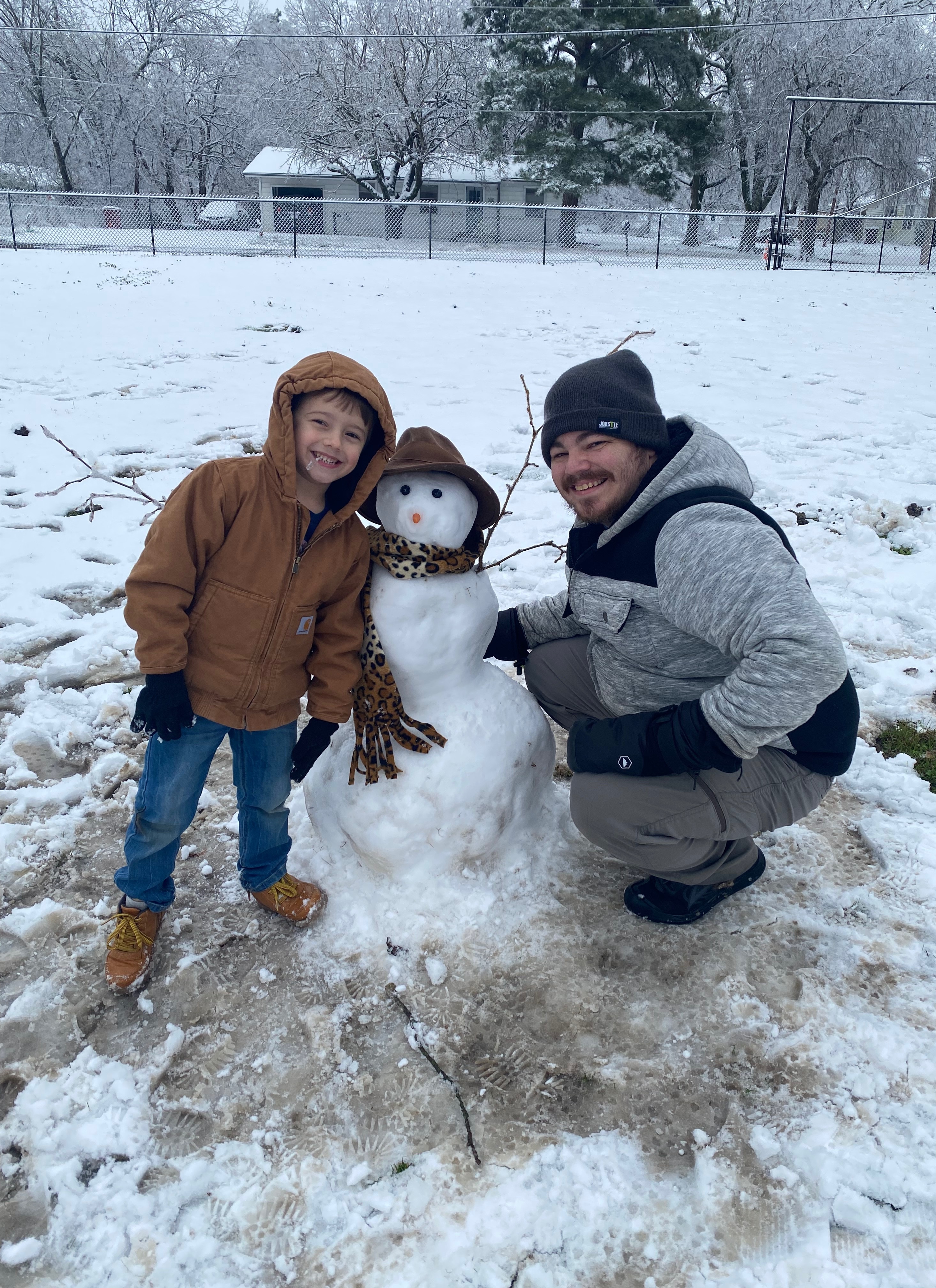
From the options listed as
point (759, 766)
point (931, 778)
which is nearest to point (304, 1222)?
point (759, 766)

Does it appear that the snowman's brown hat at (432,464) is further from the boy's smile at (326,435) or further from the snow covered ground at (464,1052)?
the snow covered ground at (464,1052)

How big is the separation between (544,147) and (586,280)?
487 inches

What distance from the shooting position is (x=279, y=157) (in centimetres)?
2945

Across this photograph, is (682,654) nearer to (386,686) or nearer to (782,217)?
(386,686)

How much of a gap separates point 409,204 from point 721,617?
1737cm

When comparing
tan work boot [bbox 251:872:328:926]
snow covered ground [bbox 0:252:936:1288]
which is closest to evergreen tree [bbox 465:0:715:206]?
snow covered ground [bbox 0:252:936:1288]

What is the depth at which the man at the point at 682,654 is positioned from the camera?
1883 millimetres

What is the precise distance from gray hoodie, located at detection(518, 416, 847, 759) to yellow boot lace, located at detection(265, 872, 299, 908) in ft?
3.53

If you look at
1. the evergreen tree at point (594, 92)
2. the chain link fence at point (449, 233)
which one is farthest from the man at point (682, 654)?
the evergreen tree at point (594, 92)

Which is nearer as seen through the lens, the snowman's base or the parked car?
the snowman's base

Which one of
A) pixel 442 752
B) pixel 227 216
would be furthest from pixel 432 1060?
pixel 227 216

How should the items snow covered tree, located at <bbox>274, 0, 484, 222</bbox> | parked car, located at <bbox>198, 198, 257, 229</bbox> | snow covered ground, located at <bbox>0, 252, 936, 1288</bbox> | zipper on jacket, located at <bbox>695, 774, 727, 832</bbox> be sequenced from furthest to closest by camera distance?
snow covered tree, located at <bbox>274, 0, 484, 222</bbox>
parked car, located at <bbox>198, 198, 257, 229</bbox>
zipper on jacket, located at <bbox>695, 774, 727, 832</bbox>
snow covered ground, located at <bbox>0, 252, 936, 1288</bbox>

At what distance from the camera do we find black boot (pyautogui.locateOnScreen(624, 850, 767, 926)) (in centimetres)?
234

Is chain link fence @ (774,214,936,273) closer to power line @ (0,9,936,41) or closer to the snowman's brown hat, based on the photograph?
power line @ (0,9,936,41)
